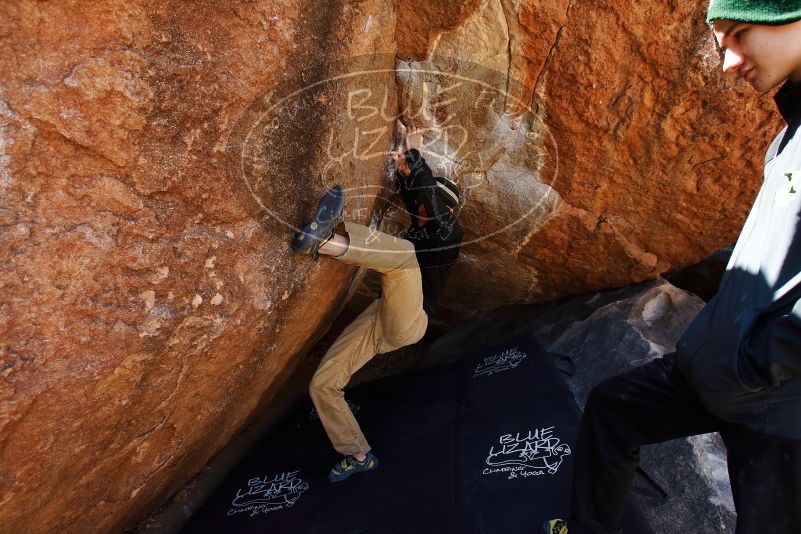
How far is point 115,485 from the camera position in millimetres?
1802

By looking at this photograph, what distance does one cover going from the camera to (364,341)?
242 centimetres

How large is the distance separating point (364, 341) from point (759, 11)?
176cm

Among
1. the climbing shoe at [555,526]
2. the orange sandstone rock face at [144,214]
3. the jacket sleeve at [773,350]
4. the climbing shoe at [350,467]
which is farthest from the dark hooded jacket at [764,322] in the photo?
the climbing shoe at [350,467]

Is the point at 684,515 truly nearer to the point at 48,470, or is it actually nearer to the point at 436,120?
the point at 436,120

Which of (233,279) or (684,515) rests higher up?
(233,279)

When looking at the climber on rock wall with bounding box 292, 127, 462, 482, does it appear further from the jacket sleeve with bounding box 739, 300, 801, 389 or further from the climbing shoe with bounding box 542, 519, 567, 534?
the jacket sleeve with bounding box 739, 300, 801, 389

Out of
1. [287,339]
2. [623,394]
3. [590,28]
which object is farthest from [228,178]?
[590,28]

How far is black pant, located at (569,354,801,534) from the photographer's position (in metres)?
1.14

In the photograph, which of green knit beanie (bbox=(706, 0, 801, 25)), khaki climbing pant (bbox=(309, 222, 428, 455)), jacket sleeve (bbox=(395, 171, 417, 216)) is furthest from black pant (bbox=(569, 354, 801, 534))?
jacket sleeve (bbox=(395, 171, 417, 216))

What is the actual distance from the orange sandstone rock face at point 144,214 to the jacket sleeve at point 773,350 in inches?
49.4

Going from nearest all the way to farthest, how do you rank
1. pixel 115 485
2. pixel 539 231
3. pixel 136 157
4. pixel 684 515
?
1. pixel 136 157
2. pixel 115 485
3. pixel 684 515
4. pixel 539 231

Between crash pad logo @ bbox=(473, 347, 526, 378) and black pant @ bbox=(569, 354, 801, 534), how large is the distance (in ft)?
4.00

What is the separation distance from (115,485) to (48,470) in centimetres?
→ 36

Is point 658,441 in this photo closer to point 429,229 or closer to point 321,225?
point 321,225
